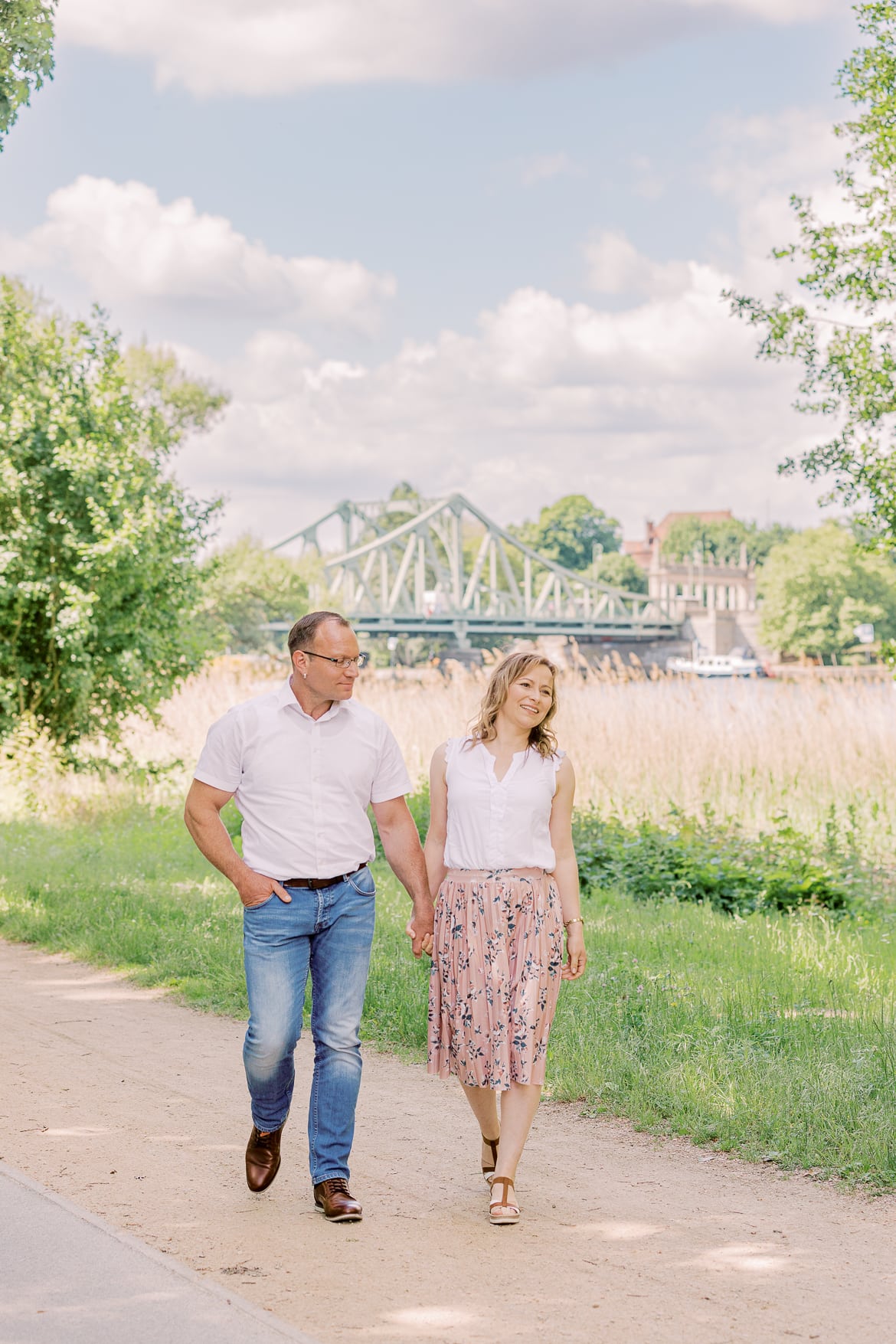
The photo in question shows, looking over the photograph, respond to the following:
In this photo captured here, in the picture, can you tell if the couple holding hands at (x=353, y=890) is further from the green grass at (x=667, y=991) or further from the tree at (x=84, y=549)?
the tree at (x=84, y=549)

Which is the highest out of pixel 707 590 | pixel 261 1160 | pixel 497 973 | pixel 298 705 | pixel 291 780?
pixel 707 590

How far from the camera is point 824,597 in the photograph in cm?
7806

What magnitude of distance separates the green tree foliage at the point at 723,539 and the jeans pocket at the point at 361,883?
5401 inches

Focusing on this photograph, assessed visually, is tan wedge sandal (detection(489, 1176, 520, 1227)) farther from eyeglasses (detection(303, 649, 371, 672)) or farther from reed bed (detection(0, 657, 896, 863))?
reed bed (detection(0, 657, 896, 863))

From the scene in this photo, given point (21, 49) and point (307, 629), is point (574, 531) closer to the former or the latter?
point (21, 49)

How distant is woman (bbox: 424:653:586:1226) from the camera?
431 centimetres

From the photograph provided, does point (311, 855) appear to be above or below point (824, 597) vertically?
below

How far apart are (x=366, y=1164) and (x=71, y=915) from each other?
4.97 meters

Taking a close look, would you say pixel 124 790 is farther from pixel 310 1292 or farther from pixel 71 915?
pixel 310 1292

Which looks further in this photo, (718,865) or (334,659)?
(718,865)

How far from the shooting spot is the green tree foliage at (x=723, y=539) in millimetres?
141250

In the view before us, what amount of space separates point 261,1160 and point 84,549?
1065 cm

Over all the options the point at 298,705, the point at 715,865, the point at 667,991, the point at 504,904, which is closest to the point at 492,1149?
the point at 504,904

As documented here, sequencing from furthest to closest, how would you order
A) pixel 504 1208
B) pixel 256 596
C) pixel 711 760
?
1. pixel 256 596
2. pixel 711 760
3. pixel 504 1208
